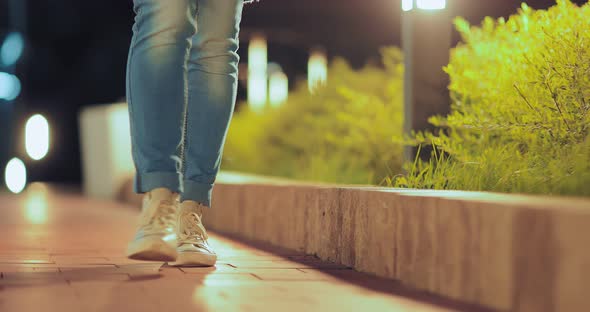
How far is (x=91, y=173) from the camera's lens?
11891mm

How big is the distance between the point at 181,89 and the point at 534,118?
1382mm

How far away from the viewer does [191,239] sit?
3.79 metres

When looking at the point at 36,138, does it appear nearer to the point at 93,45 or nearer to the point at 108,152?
the point at 93,45

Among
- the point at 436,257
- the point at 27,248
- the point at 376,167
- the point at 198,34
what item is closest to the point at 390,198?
the point at 436,257

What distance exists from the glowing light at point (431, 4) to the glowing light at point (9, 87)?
607 inches

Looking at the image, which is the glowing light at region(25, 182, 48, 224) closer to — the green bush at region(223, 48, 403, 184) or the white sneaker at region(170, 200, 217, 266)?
the green bush at region(223, 48, 403, 184)

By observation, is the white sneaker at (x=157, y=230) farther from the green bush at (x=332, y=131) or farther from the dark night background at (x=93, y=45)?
the dark night background at (x=93, y=45)

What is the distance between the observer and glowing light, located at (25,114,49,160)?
18438mm

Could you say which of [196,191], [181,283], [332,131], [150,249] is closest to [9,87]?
[332,131]


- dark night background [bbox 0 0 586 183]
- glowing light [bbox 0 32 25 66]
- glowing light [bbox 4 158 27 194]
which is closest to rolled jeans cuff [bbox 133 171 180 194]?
glowing light [bbox 4 158 27 194]

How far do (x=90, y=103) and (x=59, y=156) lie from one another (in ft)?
5.44

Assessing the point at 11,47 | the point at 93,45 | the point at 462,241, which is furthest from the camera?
the point at 93,45

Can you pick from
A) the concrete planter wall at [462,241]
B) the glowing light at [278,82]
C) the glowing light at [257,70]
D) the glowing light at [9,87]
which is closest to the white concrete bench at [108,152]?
the glowing light at [257,70]

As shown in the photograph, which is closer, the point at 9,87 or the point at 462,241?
the point at 462,241
